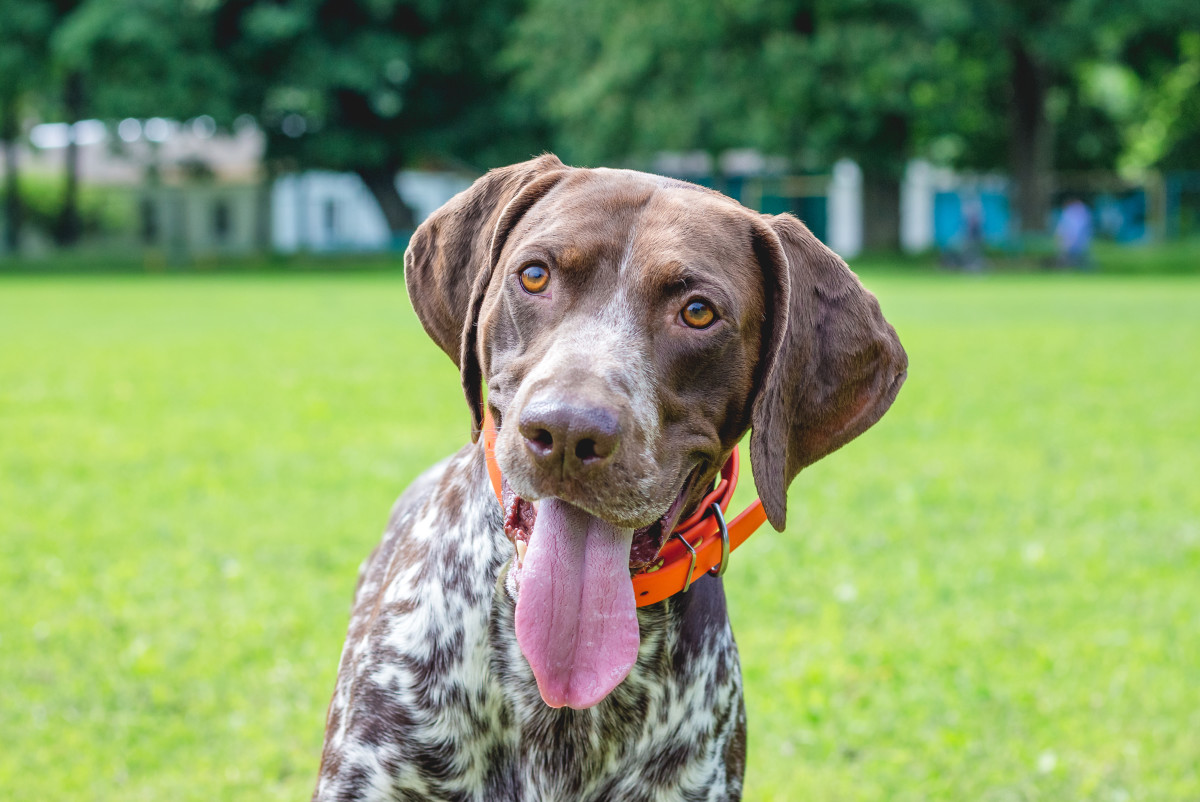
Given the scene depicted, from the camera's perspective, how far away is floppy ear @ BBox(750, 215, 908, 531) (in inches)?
119

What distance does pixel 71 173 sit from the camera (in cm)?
4616

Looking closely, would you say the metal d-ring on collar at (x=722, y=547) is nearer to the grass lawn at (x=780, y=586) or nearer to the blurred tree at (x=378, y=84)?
the grass lawn at (x=780, y=586)

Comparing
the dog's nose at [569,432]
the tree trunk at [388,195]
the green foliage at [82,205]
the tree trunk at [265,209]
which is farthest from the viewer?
the green foliage at [82,205]

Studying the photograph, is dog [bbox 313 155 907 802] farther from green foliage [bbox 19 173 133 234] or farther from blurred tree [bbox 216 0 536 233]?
green foliage [bbox 19 173 133 234]

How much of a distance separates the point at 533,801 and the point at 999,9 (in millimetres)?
34467

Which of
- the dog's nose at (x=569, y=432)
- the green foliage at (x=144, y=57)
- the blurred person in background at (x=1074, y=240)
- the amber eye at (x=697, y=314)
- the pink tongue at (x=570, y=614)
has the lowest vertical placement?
A: the blurred person in background at (x=1074, y=240)

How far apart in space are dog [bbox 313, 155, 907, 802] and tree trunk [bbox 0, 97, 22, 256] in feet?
149

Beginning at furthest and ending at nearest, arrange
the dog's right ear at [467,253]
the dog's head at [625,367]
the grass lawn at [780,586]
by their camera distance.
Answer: the grass lawn at [780,586]
the dog's right ear at [467,253]
the dog's head at [625,367]

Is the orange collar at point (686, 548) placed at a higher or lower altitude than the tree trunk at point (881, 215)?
higher

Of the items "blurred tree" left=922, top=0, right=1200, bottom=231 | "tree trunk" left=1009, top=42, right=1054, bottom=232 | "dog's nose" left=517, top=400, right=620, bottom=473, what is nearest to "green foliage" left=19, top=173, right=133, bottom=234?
"blurred tree" left=922, top=0, right=1200, bottom=231

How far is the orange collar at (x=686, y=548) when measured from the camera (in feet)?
9.86

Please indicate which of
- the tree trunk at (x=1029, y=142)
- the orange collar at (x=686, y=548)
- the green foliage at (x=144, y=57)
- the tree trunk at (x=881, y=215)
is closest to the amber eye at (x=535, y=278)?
the orange collar at (x=686, y=548)

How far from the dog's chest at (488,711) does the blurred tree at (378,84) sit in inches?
1525

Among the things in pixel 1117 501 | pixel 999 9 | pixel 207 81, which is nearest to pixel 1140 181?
pixel 999 9
